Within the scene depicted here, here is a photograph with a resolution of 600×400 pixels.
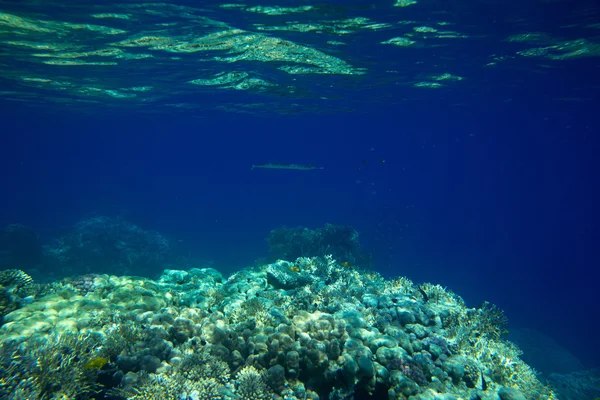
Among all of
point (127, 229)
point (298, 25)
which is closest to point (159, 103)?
point (127, 229)

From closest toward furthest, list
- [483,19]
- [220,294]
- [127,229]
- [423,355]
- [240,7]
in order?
[423,355] → [220,294] → [240,7] → [483,19] → [127,229]

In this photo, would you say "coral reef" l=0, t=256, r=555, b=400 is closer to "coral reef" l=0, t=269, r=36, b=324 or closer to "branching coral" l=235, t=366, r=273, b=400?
"branching coral" l=235, t=366, r=273, b=400

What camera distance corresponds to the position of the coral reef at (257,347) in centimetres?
470

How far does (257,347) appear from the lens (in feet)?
17.8

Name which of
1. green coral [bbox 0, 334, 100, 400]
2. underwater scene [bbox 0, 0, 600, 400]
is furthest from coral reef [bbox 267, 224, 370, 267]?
green coral [bbox 0, 334, 100, 400]

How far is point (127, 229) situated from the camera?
28.0 metres

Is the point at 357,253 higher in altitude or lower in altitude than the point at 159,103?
lower

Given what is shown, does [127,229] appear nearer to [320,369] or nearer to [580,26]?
[320,369]

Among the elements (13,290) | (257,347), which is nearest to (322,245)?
(257,347)

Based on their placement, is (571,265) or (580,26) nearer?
(580,26)

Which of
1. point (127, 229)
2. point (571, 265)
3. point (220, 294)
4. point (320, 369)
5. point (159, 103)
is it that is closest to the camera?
point (320, 369)

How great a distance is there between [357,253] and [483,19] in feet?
45.5

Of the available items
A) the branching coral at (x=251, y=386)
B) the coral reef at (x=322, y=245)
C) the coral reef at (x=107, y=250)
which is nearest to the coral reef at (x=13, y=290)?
the branching coral at (x=251, y=386)

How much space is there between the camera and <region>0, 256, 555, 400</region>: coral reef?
15.4 ft
